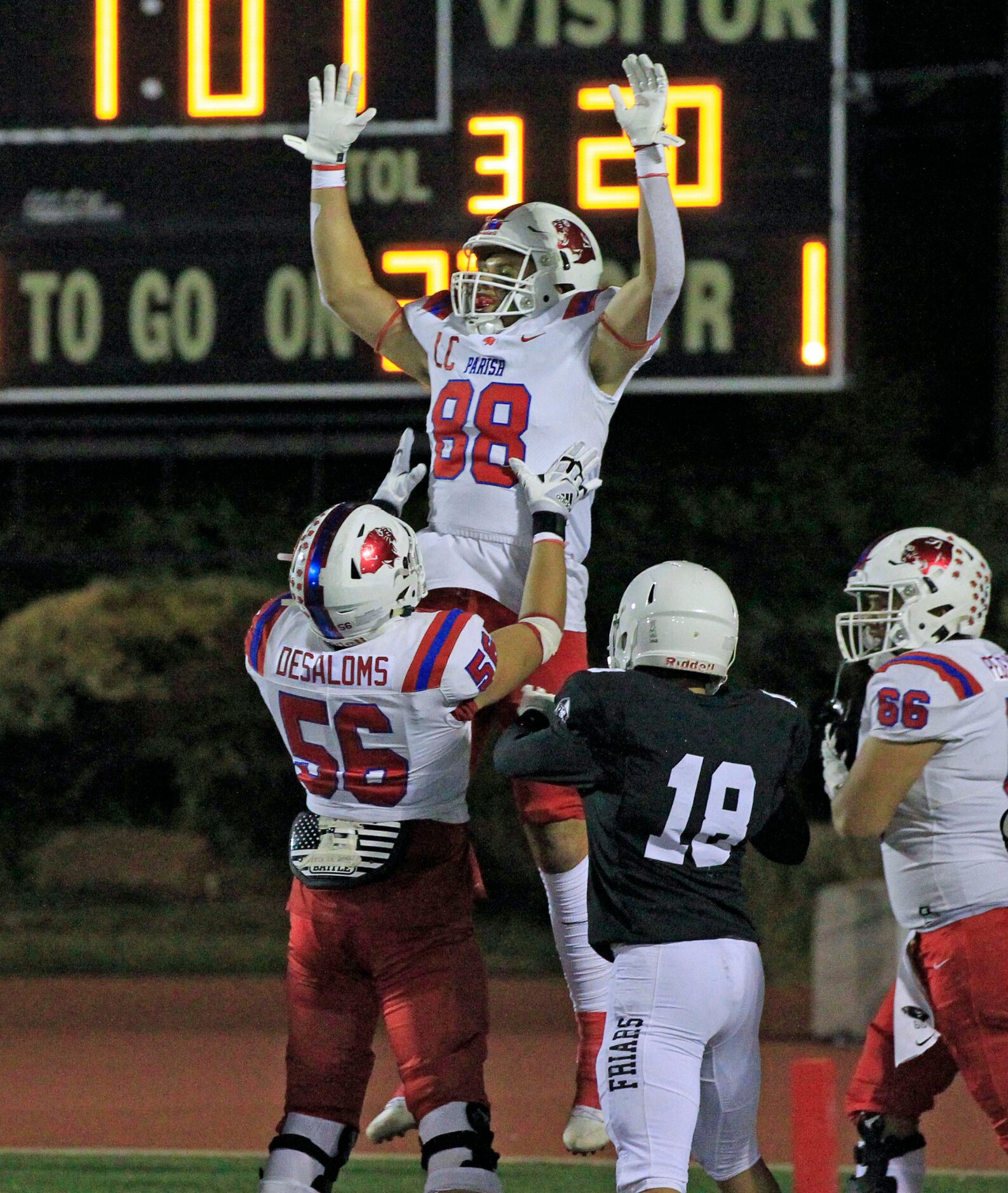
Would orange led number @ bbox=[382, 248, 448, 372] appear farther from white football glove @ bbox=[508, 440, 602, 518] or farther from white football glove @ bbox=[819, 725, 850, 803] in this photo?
white football glove @ bbox=[819, 725, 850, 803]

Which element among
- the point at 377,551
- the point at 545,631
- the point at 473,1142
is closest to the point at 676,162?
the point at 545,631

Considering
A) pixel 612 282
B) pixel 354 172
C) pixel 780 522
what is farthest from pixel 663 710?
pixel 780 522

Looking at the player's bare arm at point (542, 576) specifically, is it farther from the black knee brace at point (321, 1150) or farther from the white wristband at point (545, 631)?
the black knee brace at point (321, 1150)

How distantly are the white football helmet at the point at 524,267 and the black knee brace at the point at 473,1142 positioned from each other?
74.9 inches

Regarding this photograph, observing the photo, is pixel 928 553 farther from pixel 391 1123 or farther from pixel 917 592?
pixel 391 1123

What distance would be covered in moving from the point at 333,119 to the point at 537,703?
5.78ft

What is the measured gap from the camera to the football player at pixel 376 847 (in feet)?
13.9

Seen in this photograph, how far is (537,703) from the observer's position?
4344 mm

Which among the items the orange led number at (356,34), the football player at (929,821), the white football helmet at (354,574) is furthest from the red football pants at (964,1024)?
the orange led number at (356,34)

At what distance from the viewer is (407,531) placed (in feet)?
14.6

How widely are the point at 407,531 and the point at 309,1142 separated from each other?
4.22 feet

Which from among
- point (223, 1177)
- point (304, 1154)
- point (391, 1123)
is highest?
point (304, 1154)

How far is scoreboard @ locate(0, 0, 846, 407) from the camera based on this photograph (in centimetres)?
831

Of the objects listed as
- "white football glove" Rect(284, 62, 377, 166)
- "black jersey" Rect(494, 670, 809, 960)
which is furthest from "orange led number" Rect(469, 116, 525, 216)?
"black jersey" Rect(494, 670, 809, 960)
